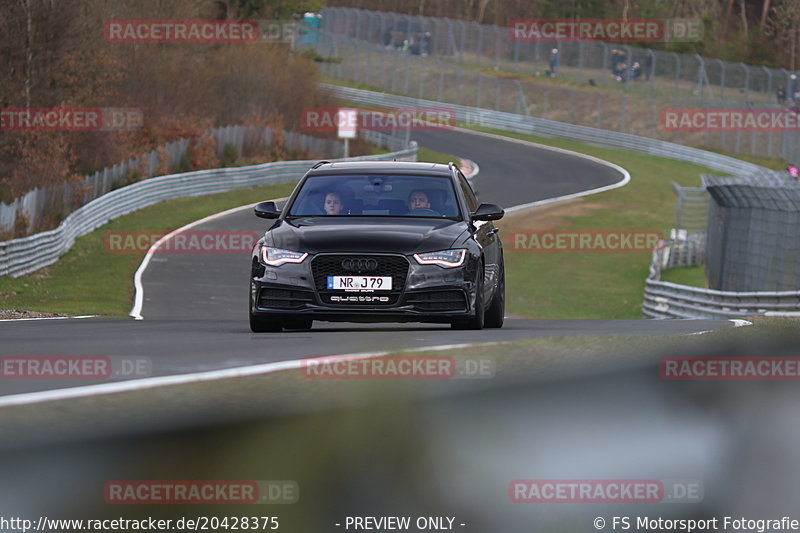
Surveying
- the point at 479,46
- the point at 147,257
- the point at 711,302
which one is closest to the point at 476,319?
the point at 711,302

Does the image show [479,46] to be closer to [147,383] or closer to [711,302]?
[711,302]

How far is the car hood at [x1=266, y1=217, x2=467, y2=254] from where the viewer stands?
10375 mm

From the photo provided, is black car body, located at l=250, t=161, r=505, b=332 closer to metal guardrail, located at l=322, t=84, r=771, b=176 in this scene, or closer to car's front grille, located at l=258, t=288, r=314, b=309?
car's front grille, located at l=258, t=288, r=314, b=309

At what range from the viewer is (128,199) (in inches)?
1585

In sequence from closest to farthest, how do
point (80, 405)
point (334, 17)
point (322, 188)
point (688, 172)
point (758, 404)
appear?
point (80, 405), point (758, 404), point (322, 188), point (688, 172), point (334, 17)

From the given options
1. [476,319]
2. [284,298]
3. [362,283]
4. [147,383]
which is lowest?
[476,319]

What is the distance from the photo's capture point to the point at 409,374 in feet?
10.4

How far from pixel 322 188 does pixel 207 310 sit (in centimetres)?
1184

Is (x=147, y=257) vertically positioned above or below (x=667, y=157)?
above

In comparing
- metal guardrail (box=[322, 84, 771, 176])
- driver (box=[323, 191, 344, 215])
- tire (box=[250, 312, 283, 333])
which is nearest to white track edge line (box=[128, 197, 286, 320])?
driver (box=[323, 191, 344, 215])

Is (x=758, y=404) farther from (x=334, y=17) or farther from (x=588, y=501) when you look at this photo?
(x=334, y=17)

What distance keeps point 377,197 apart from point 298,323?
5.07 feet

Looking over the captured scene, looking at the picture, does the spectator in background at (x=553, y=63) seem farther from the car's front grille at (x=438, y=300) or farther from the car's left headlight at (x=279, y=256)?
the car's left headlight at (x=279, y=256)

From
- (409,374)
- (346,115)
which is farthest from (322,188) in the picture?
(346,115)
